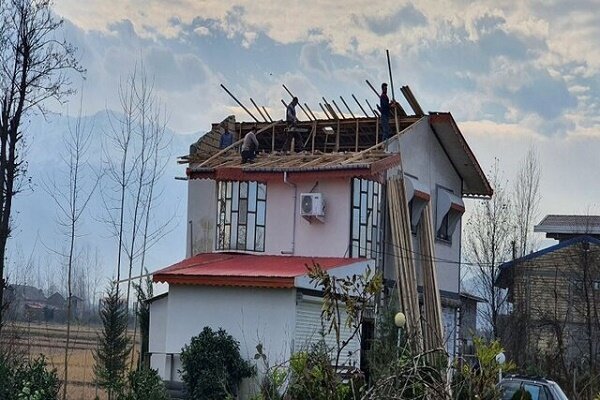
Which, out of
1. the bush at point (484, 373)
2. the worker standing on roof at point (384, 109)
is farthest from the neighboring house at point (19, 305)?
the bush at point (484, 373)

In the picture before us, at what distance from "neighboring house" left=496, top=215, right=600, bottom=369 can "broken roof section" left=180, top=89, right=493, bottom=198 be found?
436 cm

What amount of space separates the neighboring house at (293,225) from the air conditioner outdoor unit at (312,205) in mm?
29

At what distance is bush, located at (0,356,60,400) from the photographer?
15.4 meters

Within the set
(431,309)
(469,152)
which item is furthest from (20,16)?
(469,152)

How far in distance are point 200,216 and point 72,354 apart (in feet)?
19.2

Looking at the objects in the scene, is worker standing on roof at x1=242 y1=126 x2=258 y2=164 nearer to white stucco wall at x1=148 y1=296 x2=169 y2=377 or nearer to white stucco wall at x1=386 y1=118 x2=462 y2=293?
white stucco wall at x1=386 y1=118 x2=462 y2=293

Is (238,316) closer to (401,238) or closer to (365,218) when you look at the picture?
(365,218)

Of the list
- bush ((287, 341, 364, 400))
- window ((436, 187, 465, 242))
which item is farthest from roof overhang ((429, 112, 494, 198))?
bush ((287, 341, 364, 400))

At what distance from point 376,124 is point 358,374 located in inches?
704

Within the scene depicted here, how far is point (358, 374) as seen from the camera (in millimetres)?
9406

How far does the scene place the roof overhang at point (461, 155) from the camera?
27.8 metres

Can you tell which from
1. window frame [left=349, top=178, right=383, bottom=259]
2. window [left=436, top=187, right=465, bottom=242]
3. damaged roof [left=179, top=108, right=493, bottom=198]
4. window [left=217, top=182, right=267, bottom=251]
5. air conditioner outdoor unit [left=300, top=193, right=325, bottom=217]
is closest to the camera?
damaged roof [left=179, top=108, right=493, bottom=198]

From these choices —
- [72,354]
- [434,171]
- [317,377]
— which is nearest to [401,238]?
[434,171]

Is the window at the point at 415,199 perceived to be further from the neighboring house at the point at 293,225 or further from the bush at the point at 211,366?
the bush at the point at 211,366
